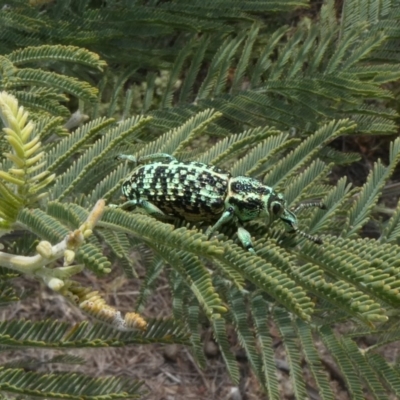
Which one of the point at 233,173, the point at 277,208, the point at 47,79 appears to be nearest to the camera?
the point at 277,208

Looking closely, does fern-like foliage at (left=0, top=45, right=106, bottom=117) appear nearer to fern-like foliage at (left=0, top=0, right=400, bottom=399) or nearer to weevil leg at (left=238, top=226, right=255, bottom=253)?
fern-like foliage at (left=0, top=0, right=400, bottom=399)

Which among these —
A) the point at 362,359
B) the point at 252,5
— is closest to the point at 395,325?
the point at 362,359

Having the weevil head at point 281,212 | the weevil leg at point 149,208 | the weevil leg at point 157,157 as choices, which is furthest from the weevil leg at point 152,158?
the weevil head at point 281,212

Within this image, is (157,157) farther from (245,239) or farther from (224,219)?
(245,239)

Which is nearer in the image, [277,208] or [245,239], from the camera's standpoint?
[245,239]

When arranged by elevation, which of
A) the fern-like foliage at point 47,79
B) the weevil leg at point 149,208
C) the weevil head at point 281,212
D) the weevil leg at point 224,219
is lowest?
the weevil leg at point 149,208

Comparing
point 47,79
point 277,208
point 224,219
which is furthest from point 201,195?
point 47,79

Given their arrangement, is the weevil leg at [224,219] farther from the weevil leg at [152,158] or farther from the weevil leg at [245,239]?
the weevil leg at [152,158]

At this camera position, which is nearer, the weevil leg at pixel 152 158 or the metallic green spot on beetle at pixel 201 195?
the metallic green spot on beetle at pixel 201 195
